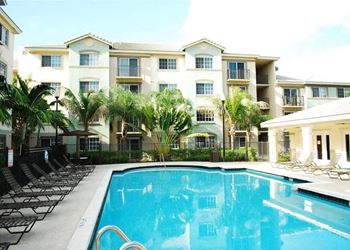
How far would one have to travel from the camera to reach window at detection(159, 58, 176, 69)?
1161 inches

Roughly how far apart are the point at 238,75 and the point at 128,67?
1175 centimetres

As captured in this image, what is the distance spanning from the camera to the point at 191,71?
2927 centimetres

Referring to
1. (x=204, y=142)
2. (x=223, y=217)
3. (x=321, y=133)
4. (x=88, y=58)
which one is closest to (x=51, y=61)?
(x=88, y=58)

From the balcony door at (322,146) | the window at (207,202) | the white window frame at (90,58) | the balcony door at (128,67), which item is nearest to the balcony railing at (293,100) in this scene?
the balcony door at (322,146)

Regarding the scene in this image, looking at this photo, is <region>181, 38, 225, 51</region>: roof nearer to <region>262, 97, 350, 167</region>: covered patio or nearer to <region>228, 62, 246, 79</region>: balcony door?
<region>228, 62, 246, 79</region>: balcony door

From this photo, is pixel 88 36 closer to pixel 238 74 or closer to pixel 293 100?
pixel 238 74

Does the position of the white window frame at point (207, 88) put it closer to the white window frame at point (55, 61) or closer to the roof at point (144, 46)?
the roof at point (144, 46)

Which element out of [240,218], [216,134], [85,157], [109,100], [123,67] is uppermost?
[123,67]

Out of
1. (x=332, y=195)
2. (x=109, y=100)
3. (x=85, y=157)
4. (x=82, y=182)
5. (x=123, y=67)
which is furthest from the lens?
(x=123, y=67)

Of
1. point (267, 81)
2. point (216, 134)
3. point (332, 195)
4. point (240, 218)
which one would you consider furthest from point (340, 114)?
point (267, 81)

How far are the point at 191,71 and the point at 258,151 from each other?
10448 millimetres

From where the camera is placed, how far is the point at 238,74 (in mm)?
30703

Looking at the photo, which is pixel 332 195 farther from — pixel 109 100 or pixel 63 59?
pixel 63 59

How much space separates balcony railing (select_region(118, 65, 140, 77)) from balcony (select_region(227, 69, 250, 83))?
31.9ft
